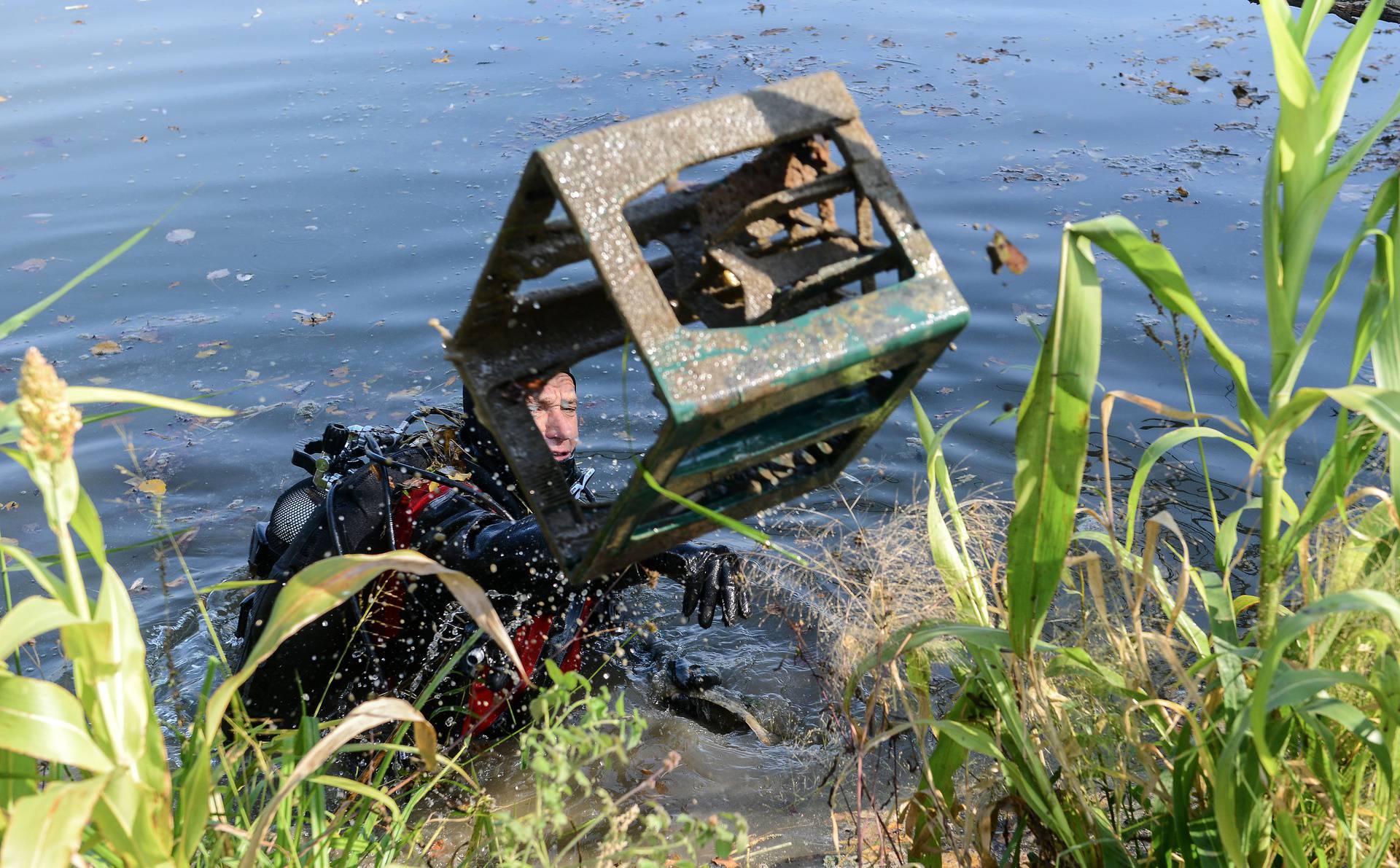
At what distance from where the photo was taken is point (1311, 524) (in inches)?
80.7

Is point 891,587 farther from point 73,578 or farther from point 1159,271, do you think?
point 73,578

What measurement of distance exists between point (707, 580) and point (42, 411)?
2388mm

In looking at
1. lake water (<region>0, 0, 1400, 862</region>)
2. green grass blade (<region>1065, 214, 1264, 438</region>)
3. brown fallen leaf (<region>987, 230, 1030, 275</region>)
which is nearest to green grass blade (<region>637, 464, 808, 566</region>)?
brown fallen leaf (<region>987, 230, 1030, 275</region>)

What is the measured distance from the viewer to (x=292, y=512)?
405cm

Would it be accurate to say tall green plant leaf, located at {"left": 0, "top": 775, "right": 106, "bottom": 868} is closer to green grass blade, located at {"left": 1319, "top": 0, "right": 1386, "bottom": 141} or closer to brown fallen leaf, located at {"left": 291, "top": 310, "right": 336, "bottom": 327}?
Answer: green grass blade, located at {"left": 1319, "top": 0, "right": 1386, "bottom": 141}

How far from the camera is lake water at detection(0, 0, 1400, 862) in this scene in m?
5.97

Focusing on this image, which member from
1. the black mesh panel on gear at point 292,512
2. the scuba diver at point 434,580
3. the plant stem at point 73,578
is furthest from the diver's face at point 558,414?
the plant stem at point 73,578

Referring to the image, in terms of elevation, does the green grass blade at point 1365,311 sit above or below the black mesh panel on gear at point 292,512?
above

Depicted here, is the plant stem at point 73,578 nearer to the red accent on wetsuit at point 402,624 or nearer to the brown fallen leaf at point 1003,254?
the brown fallen leaf at point 1003,254

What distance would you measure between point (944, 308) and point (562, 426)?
2.29m

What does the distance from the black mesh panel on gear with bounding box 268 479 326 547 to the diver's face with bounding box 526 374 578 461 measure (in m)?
0.81

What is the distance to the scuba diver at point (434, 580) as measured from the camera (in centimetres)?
371

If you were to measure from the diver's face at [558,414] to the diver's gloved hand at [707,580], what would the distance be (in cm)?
52

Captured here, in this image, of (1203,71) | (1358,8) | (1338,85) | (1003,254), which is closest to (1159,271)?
(1003,254)
